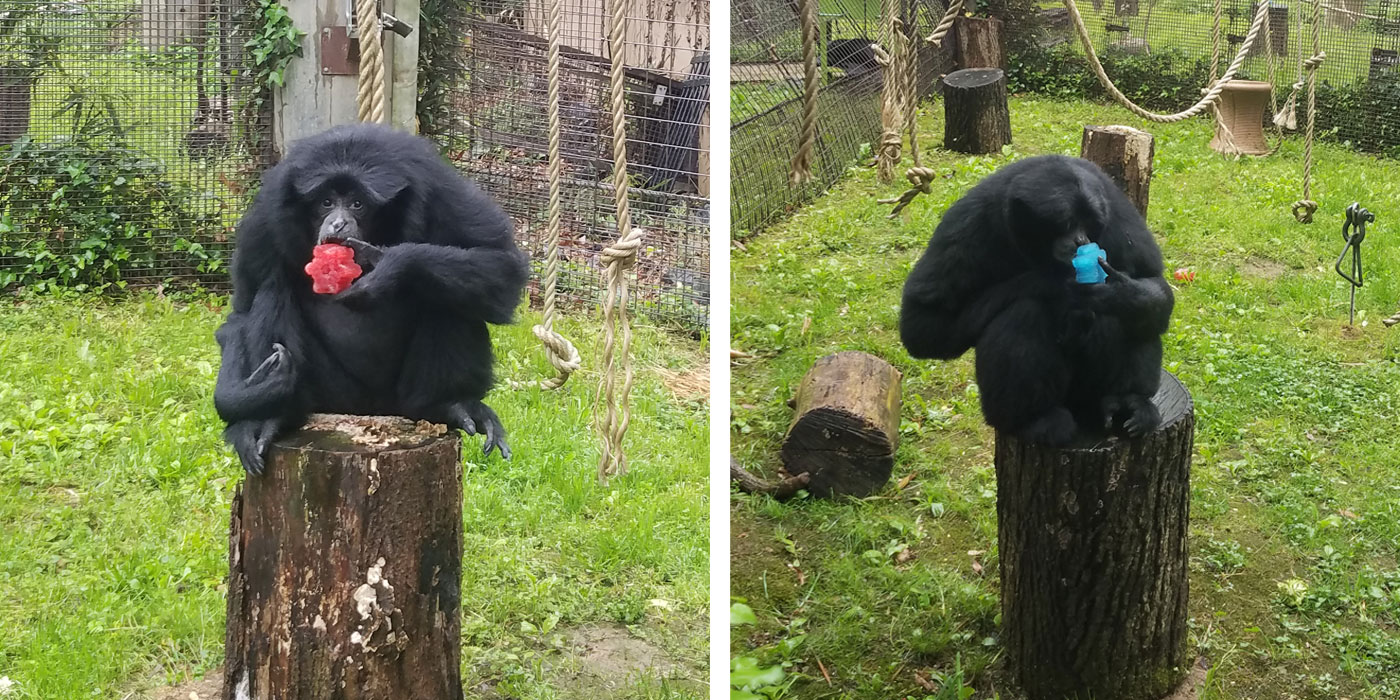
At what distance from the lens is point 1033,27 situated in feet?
9.80

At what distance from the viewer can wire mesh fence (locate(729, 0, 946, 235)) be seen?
3100 mm

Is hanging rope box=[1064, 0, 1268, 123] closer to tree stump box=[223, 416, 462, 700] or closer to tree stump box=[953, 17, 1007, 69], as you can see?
tree stump box=[953, 17, 1007, 69]

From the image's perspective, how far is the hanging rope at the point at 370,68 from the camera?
5.93 ft

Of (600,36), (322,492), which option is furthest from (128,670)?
(600,36)

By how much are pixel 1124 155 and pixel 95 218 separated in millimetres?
2953

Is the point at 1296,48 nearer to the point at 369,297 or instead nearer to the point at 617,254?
the point at 617,254

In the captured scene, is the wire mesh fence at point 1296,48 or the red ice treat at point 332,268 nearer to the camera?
the red ice treat at point 332,268

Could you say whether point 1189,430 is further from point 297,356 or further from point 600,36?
point 600,36

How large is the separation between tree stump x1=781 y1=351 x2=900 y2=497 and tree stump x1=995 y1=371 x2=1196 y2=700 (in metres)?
0.57

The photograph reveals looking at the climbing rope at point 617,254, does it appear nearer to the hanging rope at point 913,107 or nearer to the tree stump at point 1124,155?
the hanging rope at point 913,107

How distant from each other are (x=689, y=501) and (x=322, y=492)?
1695mm

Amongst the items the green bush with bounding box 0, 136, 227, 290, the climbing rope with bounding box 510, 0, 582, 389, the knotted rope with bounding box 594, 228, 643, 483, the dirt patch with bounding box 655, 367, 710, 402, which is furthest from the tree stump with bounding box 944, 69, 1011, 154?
the green bush with bounding box 0, 136, 227, 290

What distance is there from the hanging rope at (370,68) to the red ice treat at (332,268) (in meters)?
0.26

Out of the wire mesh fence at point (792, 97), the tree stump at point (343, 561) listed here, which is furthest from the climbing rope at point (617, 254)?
the wire mesh fence at point (792, 97)
